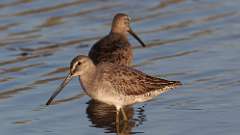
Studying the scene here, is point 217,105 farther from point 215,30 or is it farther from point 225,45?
point 215,30

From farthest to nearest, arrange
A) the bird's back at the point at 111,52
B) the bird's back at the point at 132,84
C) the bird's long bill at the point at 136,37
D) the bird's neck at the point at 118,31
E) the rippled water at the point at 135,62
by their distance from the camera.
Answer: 1. the bird's long bill at the point at 136,37
2. the bird's neck at the point at 118,31
3. the bird's back at the point at 111,52
4. the bird's back at the point at 132,84
5. the rippled water at the point at 135,62

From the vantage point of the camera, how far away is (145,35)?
1323cm

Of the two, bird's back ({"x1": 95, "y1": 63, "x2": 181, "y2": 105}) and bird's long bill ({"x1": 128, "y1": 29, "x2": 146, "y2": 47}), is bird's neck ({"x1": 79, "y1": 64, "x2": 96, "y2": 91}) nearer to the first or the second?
bird's back ({"x1": 95, "y1": 63, "x2": 181, "y2": 105})

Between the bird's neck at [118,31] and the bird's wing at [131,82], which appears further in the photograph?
the bird's neck at [118,31]

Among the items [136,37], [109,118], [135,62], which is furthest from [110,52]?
[136,37]

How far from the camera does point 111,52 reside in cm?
1095

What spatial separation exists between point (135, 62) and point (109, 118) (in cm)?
226

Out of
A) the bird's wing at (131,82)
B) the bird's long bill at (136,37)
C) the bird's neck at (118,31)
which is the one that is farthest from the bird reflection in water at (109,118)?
the bird's long bill at (136,37)

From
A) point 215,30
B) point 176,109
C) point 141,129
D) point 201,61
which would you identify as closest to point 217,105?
point 176,109

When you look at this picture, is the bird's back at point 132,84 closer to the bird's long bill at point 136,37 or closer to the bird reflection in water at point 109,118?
the bird reflection in water at point 109,118

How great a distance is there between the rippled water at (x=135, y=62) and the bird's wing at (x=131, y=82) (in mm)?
282

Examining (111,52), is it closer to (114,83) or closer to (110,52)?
(110,52)

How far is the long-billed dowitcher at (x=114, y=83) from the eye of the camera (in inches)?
372

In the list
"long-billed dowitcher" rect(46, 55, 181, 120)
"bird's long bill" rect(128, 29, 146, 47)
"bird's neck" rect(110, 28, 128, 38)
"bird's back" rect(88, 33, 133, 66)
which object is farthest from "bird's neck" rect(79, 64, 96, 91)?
"bird's long bill" rect(128, 29, 146, 47)
